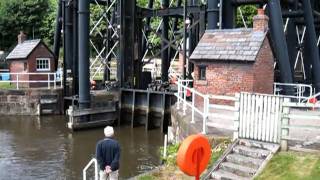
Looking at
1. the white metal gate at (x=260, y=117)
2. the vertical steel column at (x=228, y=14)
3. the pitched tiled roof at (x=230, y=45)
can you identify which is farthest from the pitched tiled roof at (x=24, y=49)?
the white metal gate at (x=260, y=117)

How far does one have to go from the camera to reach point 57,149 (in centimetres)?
2050

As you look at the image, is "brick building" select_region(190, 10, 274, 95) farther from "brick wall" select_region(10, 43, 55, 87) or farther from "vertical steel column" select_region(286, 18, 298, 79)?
"brick wall" select_region(10, 43, 55, 87)

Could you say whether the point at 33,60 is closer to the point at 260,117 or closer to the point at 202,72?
the point at 202,72

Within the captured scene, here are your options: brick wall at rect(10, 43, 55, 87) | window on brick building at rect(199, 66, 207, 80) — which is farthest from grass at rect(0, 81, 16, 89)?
window on brick building at rect(199, 66, 207, 80)

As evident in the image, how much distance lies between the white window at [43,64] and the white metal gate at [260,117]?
2273 centimetres

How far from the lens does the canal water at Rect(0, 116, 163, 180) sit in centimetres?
1672

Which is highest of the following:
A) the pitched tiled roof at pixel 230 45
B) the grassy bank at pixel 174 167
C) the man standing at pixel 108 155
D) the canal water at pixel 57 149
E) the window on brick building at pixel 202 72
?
the pitched tiled roof at pixel 230 45

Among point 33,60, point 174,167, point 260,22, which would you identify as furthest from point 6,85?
point 174,167

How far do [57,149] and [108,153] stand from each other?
11725mm

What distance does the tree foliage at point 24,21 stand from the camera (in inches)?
2283

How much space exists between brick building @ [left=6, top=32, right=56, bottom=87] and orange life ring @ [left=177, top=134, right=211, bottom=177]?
25655 mm

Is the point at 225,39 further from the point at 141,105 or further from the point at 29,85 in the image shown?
the point at 29,85

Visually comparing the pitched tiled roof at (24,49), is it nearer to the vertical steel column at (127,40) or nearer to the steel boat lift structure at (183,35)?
the steel boat lift structure at (183,35)

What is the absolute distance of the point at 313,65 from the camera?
75.8 feet
